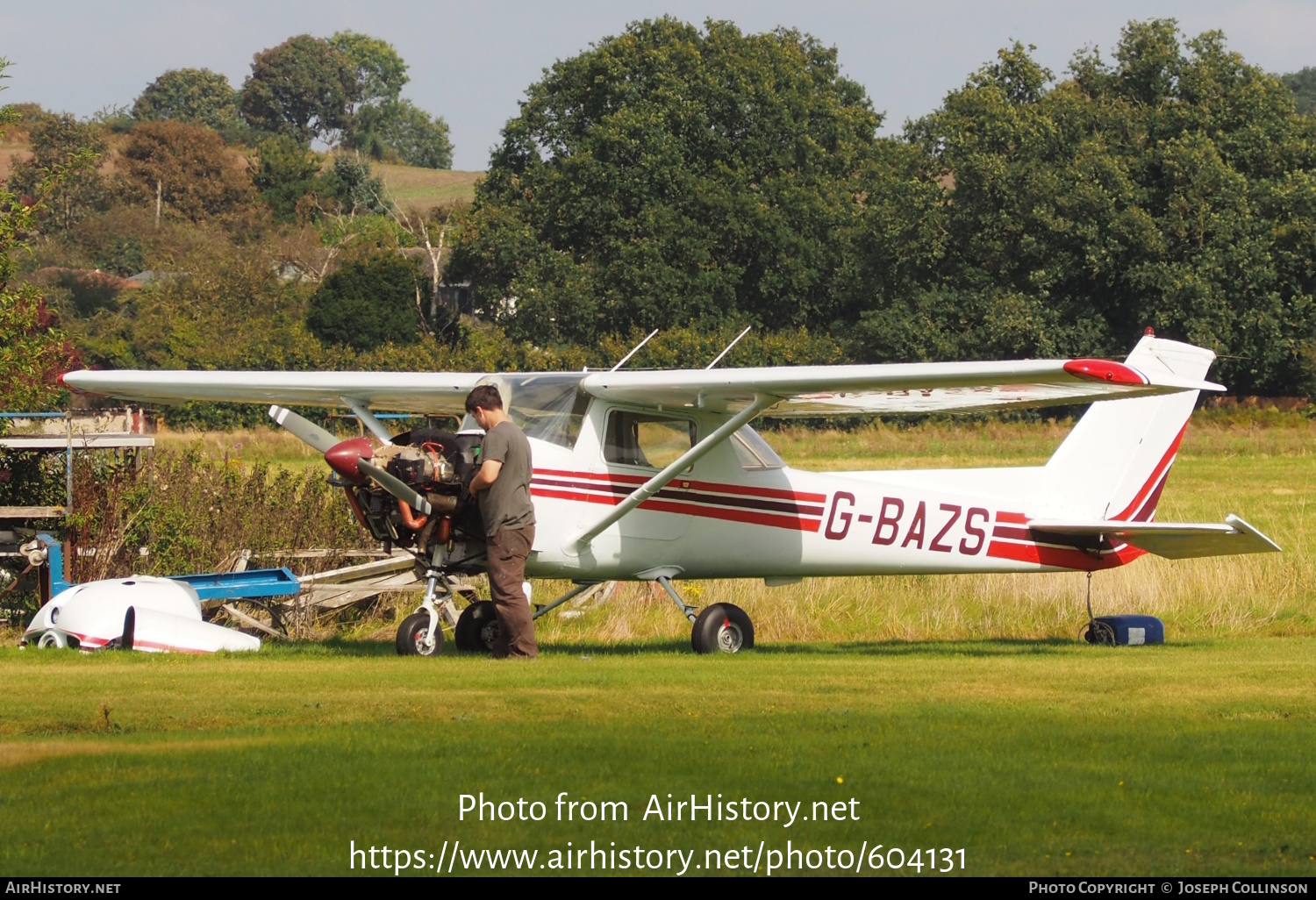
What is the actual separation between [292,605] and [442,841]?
Result: 1100 centimetres

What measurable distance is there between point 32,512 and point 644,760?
1019cm

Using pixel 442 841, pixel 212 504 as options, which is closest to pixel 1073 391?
pixel 442 841

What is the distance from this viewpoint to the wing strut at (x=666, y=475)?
12328 mm

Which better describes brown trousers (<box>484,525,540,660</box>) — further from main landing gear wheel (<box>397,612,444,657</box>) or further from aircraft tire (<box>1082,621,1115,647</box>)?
aircraft tire (<box>1082,621,1115,647</box>)

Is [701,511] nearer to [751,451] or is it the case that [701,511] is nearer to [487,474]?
[751,451]

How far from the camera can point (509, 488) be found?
11469 millimetres

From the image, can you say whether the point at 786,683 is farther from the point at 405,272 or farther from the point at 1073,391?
the point at 405,272

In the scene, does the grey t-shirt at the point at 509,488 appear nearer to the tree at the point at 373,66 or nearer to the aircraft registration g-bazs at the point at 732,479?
the aircraft registration g-bazs at the point at 732,479

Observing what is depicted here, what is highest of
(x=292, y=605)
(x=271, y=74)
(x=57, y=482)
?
(x=271, y=74)

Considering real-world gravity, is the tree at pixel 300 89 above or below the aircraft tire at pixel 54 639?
above

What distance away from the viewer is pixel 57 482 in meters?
→ 16.9

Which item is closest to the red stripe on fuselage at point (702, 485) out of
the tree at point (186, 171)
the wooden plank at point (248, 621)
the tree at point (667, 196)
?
the wooden plank at point (248, 621)

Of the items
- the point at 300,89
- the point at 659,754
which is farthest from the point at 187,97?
the point at 659,754

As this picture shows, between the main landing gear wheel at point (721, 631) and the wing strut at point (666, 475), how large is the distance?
1097 millimetres
